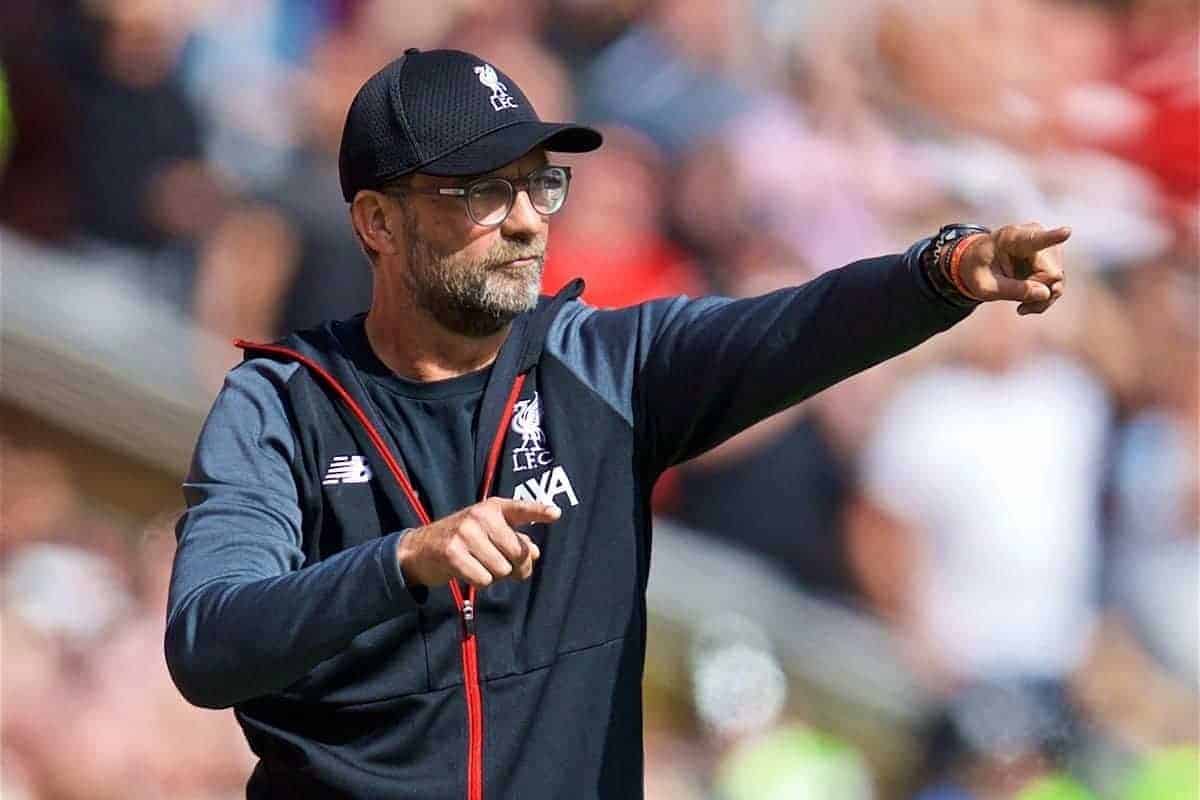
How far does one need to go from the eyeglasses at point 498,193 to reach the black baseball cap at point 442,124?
0.14ft

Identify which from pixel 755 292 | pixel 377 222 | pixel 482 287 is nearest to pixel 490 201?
pixel 482 287

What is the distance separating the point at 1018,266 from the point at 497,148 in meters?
0.74

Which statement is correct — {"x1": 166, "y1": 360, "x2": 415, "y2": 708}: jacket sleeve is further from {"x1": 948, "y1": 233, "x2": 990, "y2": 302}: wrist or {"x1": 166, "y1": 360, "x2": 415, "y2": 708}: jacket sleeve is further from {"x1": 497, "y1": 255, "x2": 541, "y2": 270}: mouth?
{"x1": 948, "y1": 233, "x2": 990, "y2": 302}: wrist

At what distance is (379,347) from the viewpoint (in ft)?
9.27

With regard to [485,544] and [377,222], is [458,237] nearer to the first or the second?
[377,222]

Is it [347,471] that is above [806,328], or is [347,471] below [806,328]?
below

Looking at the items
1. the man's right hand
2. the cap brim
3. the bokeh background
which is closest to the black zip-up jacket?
the cap brim

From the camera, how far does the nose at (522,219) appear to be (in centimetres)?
271

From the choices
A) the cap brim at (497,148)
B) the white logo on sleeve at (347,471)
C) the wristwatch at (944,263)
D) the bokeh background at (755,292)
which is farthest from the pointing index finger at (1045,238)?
the bokeh background at (755,292)

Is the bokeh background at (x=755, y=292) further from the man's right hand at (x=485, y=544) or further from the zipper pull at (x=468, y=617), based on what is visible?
the man's right hand at (x=485, y=544)

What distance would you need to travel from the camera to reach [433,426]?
272cm

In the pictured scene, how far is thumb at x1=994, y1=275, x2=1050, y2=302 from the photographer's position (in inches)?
92.3

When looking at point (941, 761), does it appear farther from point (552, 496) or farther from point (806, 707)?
point (552, 496)

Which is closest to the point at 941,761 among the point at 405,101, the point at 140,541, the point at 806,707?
the point at 806,707
